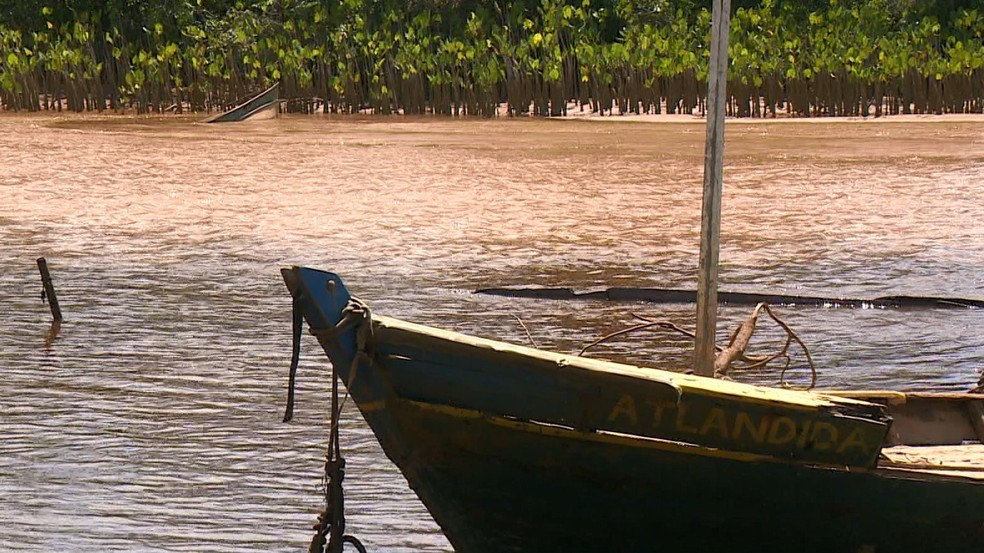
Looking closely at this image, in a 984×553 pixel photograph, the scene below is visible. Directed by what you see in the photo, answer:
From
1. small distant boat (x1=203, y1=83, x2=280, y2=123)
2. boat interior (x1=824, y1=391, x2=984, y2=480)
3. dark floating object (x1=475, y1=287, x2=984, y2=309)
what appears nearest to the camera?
boat interior (x1=824, y1=391, x2=984, y2=480)

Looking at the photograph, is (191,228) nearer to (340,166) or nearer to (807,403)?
(340,166)

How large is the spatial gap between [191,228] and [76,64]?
1495 cm

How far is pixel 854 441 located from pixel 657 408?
546mm

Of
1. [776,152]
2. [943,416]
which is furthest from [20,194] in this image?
[943,416]

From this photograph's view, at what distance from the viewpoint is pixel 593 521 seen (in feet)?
15.8

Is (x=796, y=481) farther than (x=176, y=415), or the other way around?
(x=176, y=415)

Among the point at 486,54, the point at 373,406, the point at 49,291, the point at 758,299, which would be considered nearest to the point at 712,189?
the point at 373,406

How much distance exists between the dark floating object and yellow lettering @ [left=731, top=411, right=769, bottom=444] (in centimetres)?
528

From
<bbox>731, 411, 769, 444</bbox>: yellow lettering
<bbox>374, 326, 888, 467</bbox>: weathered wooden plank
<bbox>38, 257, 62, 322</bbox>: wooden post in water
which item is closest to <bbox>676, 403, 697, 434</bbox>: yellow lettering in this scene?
<bbox>374, 326, 888, 467</bbox>: weathered wooden plank

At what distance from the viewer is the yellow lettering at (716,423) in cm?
457

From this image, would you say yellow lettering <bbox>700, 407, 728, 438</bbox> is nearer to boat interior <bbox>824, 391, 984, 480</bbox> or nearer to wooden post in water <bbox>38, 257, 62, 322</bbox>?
boat interior <bbox>824, 391, 984, 480</bbox>

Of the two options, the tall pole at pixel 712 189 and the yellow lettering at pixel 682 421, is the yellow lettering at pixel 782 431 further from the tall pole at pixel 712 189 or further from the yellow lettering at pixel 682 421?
the tall pole at pixel 712 189

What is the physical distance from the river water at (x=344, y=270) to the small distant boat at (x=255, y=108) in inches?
130

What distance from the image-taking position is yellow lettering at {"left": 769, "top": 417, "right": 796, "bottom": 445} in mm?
4578
